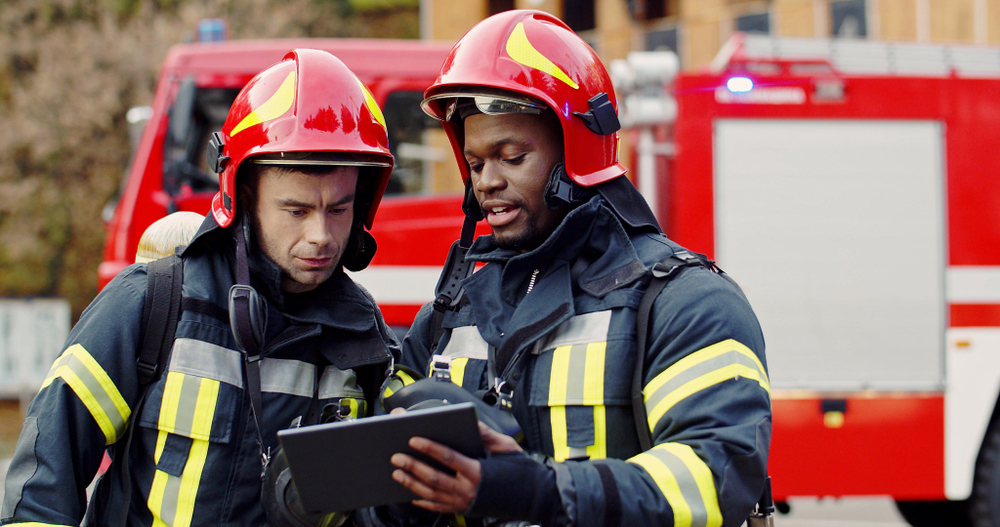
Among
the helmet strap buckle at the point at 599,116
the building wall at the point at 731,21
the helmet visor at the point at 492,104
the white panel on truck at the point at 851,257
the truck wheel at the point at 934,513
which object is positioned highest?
the building wall at the point at 731,21

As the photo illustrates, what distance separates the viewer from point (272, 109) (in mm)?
2115

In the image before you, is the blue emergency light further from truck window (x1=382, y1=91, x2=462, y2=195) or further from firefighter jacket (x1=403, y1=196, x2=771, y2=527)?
firefighter jacket (x1=403, y1=196, x2=771, y2=527)

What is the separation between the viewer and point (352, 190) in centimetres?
218

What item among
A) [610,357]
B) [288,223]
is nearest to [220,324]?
[288,223]

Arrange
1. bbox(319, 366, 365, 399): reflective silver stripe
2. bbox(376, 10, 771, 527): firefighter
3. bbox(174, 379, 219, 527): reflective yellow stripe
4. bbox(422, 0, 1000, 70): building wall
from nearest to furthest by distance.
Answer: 1. bbox(376, 10, 771, 527): firefighter
2. bbox(174, 379, 219, 527): reflective yellow stripe
3. bbox(319, 366, 365, 399): reflective silver stripe
4. bbox(422, 0, 1000, 70): building wall

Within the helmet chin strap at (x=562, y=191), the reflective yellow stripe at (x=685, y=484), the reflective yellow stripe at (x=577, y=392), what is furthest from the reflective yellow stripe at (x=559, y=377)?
the helmet chin strap at (x=562, y=191)

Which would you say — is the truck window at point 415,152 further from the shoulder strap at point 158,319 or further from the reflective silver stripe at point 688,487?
the reflective silver stripe at point 688,487

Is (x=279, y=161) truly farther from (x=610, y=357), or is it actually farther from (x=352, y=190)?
(x=610, y=357)

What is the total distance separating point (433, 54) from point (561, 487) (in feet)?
12.8

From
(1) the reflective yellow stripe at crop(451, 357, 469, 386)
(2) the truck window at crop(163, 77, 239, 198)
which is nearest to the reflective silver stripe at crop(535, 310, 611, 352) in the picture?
(1) the reflective yellow stripe at crop(451, 357, 469, 386)

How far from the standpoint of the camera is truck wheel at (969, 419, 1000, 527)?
4.40m

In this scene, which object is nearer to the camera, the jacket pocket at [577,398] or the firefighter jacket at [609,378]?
the firefighter jacket at [609,378]

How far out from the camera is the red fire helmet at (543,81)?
1953 mm

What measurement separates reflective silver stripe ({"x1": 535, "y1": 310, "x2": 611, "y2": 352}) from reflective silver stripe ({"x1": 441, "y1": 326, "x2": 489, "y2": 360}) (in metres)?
0.17
